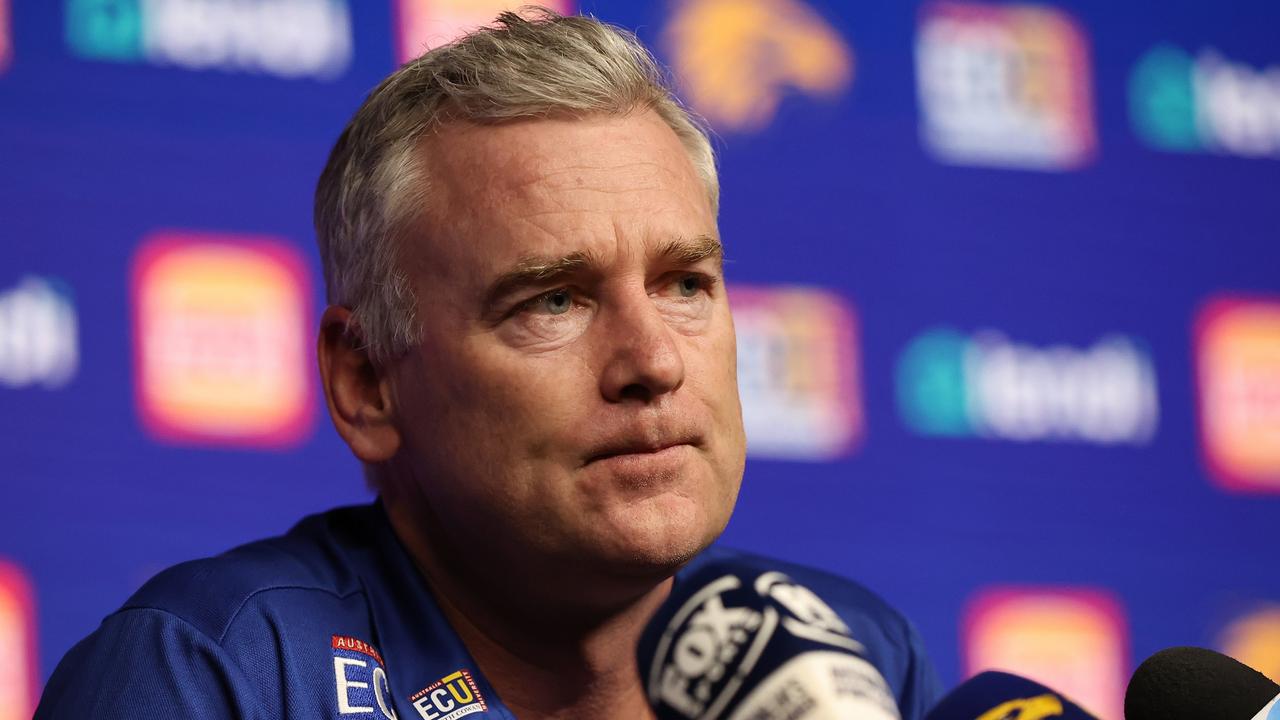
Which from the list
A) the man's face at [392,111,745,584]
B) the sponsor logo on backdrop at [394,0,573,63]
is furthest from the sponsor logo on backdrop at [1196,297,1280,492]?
the man's face at [392,111,745,584]

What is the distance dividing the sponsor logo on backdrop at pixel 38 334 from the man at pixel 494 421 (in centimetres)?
78

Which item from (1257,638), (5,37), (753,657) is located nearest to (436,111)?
(753,657)

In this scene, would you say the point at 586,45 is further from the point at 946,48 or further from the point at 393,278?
the point at 946,48

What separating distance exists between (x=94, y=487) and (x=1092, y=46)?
2500mm

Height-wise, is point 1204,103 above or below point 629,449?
above

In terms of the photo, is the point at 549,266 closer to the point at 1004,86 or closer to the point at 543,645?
the point at 543,645

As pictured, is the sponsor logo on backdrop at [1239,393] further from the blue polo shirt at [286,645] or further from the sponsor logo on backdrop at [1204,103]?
the blue polo shirt at [286,645]

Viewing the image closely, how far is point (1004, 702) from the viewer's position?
138 cm

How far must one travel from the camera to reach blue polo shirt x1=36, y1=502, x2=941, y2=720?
178 centimetres

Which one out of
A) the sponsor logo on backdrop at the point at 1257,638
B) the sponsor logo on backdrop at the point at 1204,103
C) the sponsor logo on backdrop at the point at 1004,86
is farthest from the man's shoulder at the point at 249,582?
the sponsor logo on backdrop at the point at 1204,103

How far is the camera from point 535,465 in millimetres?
1898

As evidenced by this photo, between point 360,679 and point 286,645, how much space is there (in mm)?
106

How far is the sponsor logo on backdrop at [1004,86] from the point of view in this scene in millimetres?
3592

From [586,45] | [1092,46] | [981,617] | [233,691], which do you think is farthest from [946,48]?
[233,691]
